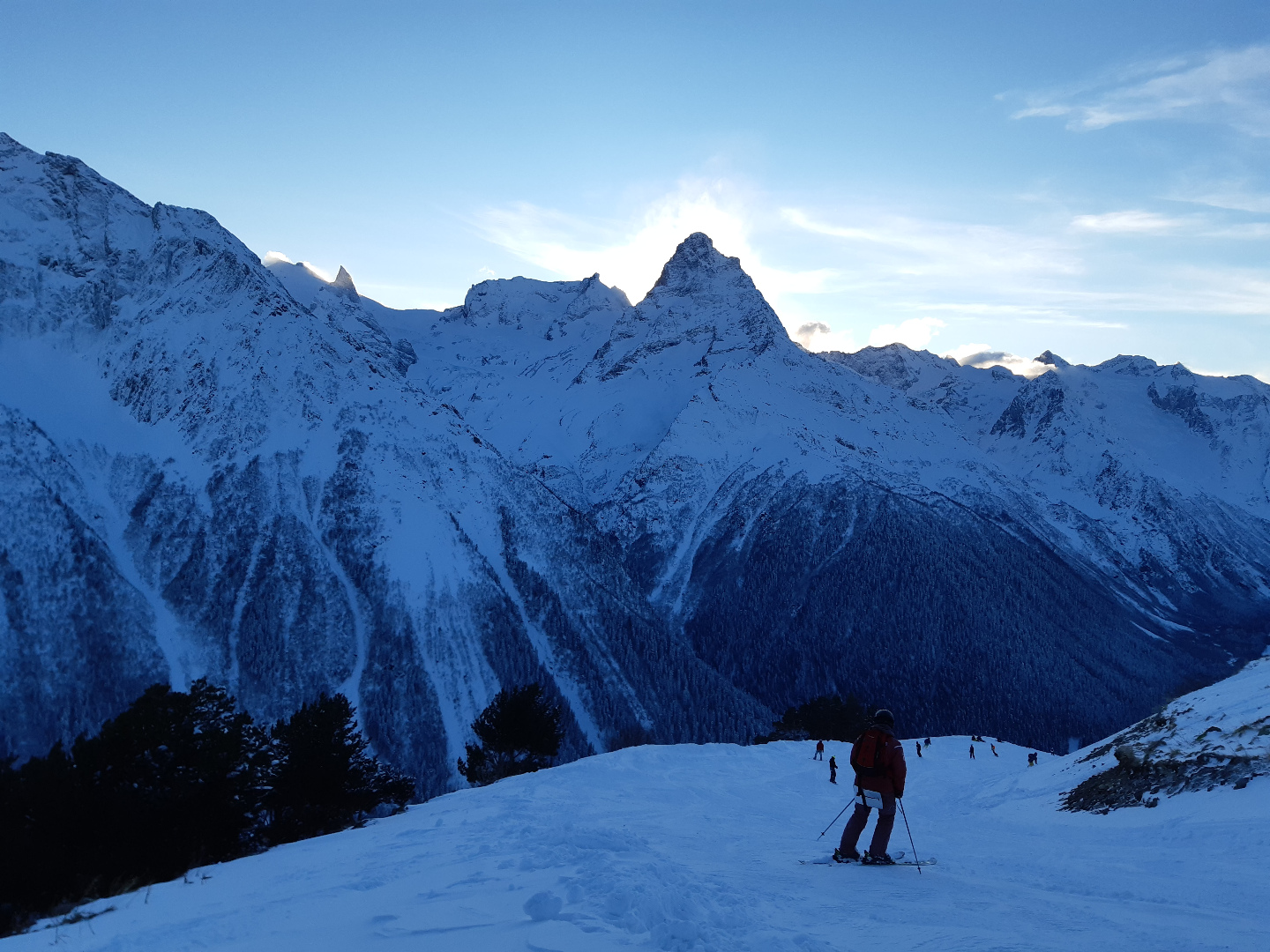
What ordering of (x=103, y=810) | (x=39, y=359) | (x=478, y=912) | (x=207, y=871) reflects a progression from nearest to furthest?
(x=478, y=912) → (x=207, y=871) → (x=103, y=810) → (x=39, y=359)

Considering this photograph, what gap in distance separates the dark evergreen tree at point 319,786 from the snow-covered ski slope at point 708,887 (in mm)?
8243

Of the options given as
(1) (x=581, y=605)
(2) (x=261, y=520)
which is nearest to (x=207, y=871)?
(2) (x=261, y=520)

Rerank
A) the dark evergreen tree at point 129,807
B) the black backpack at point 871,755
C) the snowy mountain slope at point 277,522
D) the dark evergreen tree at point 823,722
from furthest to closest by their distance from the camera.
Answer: the snowy mountain slope at point 277,522, the dark evergreen tree at point 823,722, the dark evergreen tree at point 129,807, the black backpack at point 871,755

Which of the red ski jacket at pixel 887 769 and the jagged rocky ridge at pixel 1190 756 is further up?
the red ski jacket at pixel 887 769

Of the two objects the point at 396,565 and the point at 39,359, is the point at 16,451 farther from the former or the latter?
the point at 396,565

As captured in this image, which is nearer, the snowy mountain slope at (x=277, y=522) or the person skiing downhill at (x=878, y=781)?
the person skiing downhill at (x=878, y=781)

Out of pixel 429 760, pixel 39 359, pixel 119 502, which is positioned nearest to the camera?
pixel 429 760

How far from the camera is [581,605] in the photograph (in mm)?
150250

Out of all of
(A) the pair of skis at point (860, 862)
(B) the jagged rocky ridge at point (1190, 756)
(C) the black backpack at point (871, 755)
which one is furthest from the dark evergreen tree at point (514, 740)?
(C) the black backpack at point (871, 755)

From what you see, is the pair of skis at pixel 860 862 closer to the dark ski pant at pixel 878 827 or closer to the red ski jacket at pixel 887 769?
the dark ski pant at pixel 878 827

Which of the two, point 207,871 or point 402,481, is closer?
point 207,871

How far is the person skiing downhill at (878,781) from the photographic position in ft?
44.1

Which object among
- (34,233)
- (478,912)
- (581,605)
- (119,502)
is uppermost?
(34,233)

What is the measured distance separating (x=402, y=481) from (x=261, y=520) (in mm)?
22633
